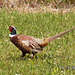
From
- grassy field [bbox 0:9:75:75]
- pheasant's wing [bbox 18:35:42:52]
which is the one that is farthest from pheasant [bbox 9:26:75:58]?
grassy field [bbox 0:9:75:75]

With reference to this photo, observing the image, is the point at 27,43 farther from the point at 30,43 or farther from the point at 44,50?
the point at 44,50

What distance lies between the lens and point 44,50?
730 centimetres

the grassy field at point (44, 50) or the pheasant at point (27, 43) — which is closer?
the grassy field at point (44, 50)

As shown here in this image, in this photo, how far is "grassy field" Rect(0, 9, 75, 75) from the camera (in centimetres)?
573

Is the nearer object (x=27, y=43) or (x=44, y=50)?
(x=27, y=43)

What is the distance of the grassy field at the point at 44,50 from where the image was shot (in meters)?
5.73

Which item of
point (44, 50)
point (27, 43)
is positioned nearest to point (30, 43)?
point (27, 43)

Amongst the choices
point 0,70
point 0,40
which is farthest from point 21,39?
point 0,40

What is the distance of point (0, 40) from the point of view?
814 cm

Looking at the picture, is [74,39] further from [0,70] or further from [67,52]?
[0,70]

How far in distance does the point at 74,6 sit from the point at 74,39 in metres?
4.40

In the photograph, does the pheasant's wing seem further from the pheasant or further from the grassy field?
the grassy field

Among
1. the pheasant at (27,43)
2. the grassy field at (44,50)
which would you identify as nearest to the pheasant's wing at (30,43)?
the pheasant at (27,43)

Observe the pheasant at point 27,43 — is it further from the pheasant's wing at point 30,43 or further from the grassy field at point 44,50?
the grassy field at point 44,50
